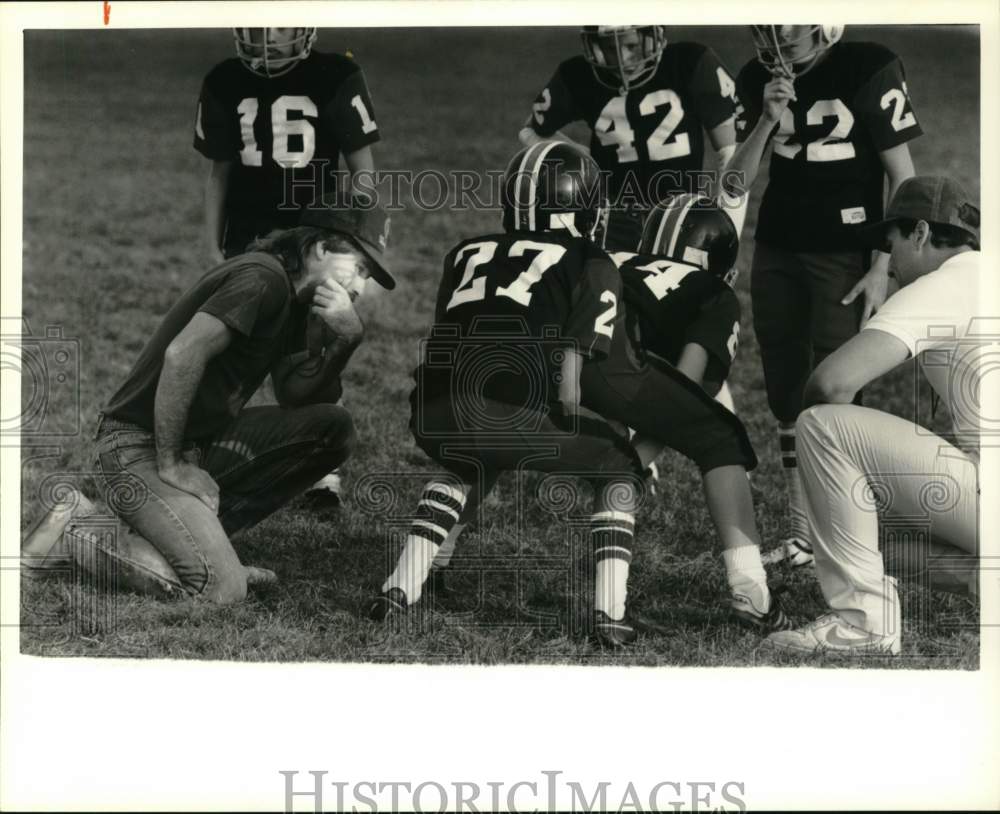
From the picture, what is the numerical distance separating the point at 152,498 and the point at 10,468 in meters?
0.66

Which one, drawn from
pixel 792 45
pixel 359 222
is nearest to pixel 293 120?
pixel 359 222

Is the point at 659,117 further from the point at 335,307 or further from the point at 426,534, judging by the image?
the point at 426,534

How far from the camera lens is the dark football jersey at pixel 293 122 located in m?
5.68

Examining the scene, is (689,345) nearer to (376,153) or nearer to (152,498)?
(376,153)

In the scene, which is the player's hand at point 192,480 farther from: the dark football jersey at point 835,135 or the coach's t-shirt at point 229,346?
the dark football jersey at point 835,135

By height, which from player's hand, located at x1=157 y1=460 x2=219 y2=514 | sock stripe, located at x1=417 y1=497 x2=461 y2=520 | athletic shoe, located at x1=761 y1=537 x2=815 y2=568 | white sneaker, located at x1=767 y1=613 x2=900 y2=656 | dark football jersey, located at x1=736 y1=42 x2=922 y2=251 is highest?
dark football jersey, located at x1=736 y1=42 x2=922 y2=251

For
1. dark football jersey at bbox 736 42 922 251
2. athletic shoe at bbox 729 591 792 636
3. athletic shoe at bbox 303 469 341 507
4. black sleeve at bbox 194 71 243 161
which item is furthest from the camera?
athletic shoe at bbox 303 469 341 507

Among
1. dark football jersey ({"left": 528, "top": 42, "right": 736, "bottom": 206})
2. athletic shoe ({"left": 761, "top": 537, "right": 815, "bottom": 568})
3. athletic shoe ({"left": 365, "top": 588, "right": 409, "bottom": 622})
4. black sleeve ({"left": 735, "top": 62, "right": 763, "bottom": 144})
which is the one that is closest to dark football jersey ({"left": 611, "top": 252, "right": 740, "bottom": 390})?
dark football jersey ({"left": 528, "top": 42, "right": 736, "bottom": 206})

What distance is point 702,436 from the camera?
530 cm

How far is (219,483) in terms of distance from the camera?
18.2 feet

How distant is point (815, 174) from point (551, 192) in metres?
1.00

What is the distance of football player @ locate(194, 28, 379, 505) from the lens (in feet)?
18.6

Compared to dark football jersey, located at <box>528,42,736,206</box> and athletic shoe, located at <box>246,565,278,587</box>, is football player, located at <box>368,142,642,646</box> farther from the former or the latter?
athletic shoe, located at <box>246,565,278,587</box>

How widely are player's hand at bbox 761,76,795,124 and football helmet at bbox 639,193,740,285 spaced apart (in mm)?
381
